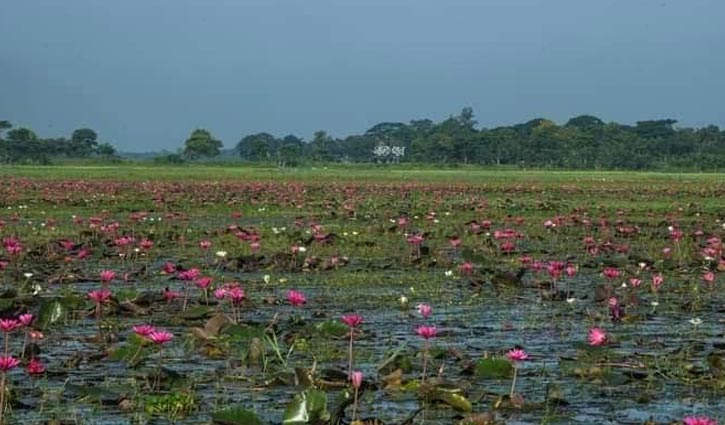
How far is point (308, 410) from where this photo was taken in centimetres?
438

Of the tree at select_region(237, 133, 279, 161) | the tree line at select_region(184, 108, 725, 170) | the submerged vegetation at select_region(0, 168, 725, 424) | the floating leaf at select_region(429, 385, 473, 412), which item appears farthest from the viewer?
the tree at select_region(237, 133, 279, 161)

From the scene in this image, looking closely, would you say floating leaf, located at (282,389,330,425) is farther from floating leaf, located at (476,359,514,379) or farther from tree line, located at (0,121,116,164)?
tree line, located at (0,121,116,164)

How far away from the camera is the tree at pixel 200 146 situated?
11569cm

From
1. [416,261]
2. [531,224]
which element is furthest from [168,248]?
[531,224]

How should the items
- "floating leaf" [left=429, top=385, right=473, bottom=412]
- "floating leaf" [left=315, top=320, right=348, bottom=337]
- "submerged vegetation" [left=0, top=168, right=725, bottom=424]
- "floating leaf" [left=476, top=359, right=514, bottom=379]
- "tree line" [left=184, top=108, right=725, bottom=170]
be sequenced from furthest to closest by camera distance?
1. "tree line" [left=184, top=108, right=725, bottom=170]
2. "floating leaf" [left=315, top=320, right=348, bottom=337]
3. "floating leaf" [left=476, top=359, right=514, bottom=379]
4. "submerged vegetation" [left=0, top=168, right=725, bottom=424]
5. "floating leaf" [left=429, top=385, right=473, bottom=412]

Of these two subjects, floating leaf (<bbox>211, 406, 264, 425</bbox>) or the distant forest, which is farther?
the distant forest

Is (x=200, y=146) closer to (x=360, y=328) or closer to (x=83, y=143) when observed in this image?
(x=83, y=143)

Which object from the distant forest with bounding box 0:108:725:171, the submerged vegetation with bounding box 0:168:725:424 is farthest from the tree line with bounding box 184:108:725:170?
the submerged vegetation with bounding box 0:168:725:424

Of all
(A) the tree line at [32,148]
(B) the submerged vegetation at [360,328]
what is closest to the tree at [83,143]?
(A) the tree line at [32,148]

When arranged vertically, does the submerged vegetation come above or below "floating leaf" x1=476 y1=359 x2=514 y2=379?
below

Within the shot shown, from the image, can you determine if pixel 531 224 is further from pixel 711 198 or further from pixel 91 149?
pixel 91 149

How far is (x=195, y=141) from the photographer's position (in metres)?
116

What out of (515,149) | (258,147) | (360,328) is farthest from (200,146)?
(360,328)

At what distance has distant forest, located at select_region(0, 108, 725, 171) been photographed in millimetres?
95875
